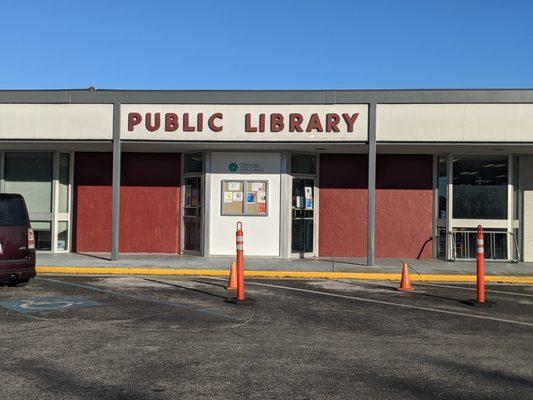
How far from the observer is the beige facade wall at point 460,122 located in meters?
14.0

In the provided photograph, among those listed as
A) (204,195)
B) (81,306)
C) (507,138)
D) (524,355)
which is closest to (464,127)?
(507,138)

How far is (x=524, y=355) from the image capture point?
625 cm

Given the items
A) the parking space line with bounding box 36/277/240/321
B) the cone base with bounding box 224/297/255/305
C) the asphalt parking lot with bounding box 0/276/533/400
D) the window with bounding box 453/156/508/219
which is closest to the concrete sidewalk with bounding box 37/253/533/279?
the window with bounding box 453/156/508/219

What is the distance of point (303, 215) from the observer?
646 inches

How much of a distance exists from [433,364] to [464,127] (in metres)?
9.44

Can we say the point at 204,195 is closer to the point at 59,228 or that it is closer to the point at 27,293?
the point at 59,228

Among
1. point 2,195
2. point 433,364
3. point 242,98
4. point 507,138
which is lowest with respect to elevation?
point 433,364

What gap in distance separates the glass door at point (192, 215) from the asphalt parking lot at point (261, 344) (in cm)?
586

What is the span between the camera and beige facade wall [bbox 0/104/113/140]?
14.8 m

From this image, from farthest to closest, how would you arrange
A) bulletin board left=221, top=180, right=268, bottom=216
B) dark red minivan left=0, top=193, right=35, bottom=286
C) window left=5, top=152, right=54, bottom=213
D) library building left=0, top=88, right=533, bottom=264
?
window left=5, top=152, right=54, bottom=213, bulletin board left=221, top=180, right=268, bottom=216, library building left=0, top=88, right=533, bottom=264, dark red minivan left=0, top=193, right=35, bottom=286

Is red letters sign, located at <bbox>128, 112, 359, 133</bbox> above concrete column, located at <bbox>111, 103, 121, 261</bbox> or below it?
above

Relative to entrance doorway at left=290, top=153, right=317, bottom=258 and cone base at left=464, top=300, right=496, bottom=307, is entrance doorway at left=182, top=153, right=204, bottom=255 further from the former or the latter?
cone base at left=464, top=300, right=496, bottom=307

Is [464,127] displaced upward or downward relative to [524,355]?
upward

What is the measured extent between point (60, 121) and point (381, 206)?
894 centimetres
